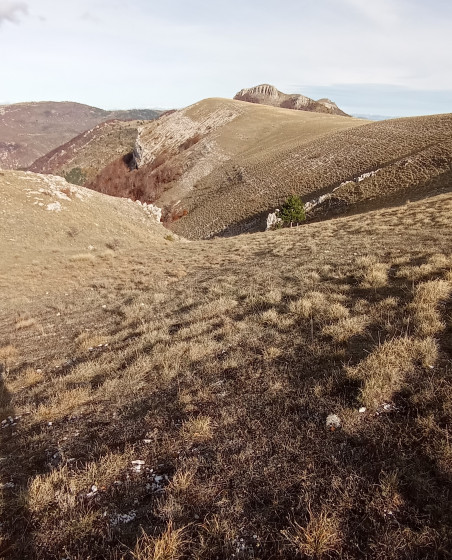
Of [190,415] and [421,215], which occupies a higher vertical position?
[421,215]

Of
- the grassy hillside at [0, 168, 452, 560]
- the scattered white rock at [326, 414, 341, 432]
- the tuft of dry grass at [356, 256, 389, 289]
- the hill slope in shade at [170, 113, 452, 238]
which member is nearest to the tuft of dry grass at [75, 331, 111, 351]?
the grassy hillside at [0, 168, 452, 560]

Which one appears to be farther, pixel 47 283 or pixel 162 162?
pixel 162 162

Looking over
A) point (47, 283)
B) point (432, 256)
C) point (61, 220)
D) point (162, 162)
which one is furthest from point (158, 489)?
point (162, 162)

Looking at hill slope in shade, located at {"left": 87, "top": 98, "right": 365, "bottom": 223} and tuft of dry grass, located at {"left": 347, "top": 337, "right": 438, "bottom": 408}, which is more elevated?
hill slope in shade, located at {"left": 87, "top": 98, "right": 365, "bottom": 223}

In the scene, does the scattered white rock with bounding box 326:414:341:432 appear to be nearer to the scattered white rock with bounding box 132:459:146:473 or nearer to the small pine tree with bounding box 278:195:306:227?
the scattered white rock with bounding box 132:459:146:473

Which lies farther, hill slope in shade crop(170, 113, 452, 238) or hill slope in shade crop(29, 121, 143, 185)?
hill slope in shade crop(29, 121, 143, 185)

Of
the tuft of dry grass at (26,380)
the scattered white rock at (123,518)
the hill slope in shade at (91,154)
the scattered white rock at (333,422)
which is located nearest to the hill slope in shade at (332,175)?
the scattered white rock at (333,422)

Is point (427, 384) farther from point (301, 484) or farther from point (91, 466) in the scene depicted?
point (91, 466)
